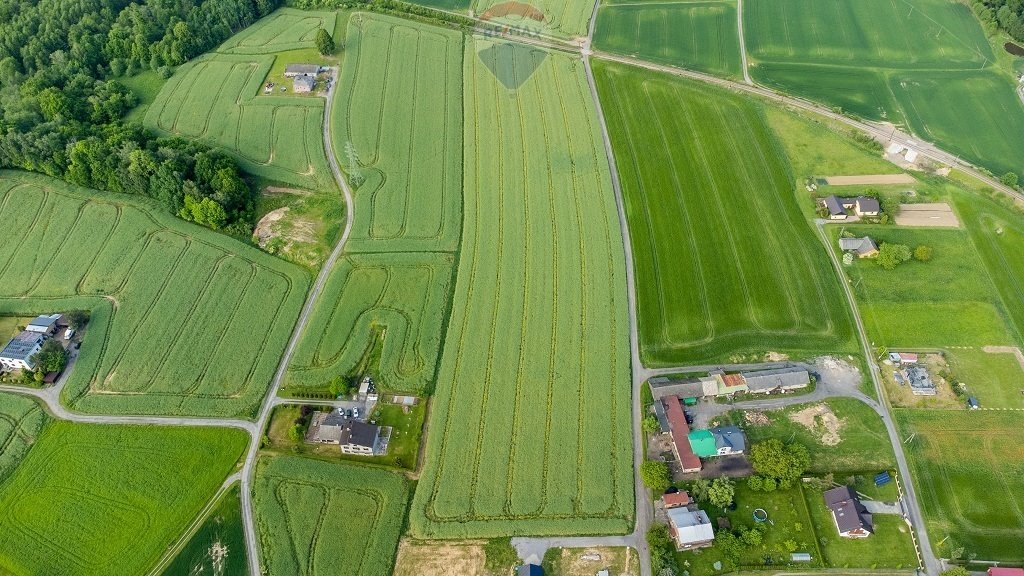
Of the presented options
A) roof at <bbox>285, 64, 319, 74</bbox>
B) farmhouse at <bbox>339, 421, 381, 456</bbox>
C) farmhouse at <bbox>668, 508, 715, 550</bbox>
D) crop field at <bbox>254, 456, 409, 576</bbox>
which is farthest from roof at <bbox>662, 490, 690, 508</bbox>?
roof at <bbox>285, 64, 319, 74</bbox>

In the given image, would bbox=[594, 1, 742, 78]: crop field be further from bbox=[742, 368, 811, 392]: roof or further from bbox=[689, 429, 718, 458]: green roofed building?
bbox=[689, 429, 718, 458]: green roofed building

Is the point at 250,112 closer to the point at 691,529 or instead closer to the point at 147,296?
the point at 147,296

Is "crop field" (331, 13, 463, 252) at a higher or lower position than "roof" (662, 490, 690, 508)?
higher

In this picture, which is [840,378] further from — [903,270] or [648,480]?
[648,480]


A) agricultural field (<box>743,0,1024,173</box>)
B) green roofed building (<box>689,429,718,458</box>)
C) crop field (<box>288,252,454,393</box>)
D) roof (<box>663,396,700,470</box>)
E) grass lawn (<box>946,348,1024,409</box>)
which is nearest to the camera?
roof (<box>663,396,700,470</box>)

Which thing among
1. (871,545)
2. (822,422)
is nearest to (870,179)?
(822,422)

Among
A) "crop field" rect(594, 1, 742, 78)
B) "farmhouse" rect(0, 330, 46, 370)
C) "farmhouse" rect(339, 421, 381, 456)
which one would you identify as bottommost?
"farmhouse" rect(339, 421, 381, 456)

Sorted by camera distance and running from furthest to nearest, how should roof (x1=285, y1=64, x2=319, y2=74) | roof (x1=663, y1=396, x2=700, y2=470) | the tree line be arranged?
roof (x1=285, y1=64, x2=319, y2=74)
the tree line
roof (x1=663, y1=396, x2=700, y2=470)

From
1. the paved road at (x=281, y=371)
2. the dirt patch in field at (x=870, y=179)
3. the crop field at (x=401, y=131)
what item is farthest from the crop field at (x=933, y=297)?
the paved road at (x=281, y=371)

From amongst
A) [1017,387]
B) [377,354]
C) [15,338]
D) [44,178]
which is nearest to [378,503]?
[377,354]
